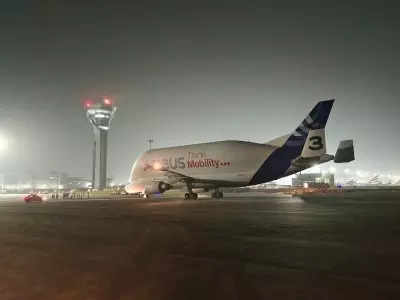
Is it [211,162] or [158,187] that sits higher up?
[211,162]

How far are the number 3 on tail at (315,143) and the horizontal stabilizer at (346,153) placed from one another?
28.0 ft

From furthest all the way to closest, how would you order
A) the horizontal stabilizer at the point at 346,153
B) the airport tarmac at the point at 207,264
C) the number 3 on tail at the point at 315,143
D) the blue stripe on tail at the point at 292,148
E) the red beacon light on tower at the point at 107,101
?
the red beacon light on tower at the point at 107,101 < the horizontal stabilizer at the point at 346,153 < the blue stripe on tail at the point at 292,148 < the number 3 on tail at the point at 315,143 < the airport tarmac at the point at 207,264

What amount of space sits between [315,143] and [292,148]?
207cm

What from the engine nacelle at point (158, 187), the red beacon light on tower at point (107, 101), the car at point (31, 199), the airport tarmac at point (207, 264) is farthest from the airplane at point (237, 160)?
the red beacon light on tower at point (107, 101)

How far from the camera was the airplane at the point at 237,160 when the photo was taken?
28172 millimetres

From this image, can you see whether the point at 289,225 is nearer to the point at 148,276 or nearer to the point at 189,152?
the point at 148,276

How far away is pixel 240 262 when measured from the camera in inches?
256

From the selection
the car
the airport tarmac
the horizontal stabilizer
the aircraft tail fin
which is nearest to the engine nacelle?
the aircraft tail fin

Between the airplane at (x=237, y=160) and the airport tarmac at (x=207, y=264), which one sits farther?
the airplane at (x=237, y=160)

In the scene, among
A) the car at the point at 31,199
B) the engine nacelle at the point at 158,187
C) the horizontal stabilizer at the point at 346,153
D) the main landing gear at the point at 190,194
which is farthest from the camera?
the car at the point at 31,199

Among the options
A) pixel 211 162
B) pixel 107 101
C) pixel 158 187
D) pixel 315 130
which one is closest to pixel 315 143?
pixel 315 130

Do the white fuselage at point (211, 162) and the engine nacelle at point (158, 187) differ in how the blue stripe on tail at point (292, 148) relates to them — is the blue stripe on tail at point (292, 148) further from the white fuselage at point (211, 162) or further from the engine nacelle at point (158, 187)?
the engine nacelle at point (158, 187)

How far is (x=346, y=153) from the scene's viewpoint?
1443 inches

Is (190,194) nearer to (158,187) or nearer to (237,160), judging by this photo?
(158,187)
